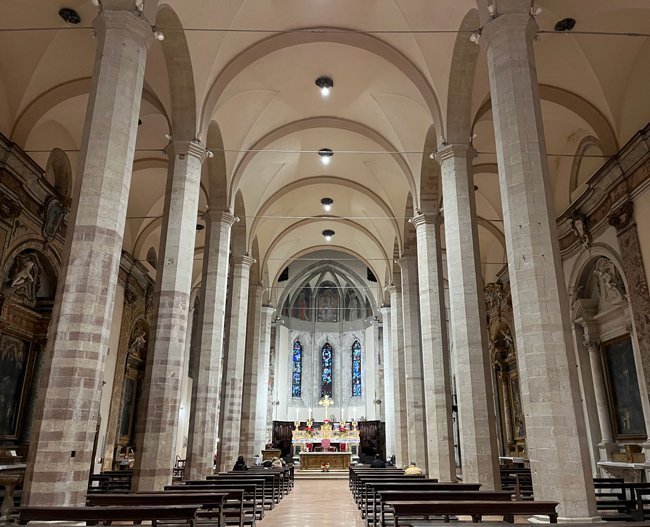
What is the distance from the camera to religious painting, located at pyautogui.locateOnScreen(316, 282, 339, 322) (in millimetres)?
34906

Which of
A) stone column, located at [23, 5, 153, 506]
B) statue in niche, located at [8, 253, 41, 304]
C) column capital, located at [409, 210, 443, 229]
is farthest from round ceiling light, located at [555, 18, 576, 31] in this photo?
statue in niche, located at [8, 253, 41, 304]

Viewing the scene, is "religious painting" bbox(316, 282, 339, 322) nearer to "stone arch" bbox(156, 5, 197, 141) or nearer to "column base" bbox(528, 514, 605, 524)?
"stone arch" bbox(156, 5, 197, 141)

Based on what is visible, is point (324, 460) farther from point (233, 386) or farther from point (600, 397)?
point (600, 397)

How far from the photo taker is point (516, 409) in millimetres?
19656

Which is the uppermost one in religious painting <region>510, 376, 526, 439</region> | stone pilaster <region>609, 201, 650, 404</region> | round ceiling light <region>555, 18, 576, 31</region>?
round ceiling light <region>555, 18, 576, 31</region>

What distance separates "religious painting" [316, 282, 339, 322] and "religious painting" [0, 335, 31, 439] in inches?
900

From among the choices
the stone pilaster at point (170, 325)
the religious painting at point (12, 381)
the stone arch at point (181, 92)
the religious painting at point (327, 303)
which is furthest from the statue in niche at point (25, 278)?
the religious painting at point (327, 303)

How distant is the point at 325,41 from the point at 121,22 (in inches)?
244

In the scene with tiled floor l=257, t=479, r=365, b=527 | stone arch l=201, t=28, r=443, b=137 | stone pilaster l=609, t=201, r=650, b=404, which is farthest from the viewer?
stone arch l=201, t=28, r=443, b=137

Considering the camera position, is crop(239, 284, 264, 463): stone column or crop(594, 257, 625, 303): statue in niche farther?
crop(239, 284, 264, 463): stone column

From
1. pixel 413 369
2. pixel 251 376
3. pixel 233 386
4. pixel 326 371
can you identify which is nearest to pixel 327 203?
pixel 251 376

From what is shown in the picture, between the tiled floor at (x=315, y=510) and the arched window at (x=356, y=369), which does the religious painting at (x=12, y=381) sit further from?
the arched window at (x=356, y=369)

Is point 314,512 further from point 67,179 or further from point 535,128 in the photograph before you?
point 67,179

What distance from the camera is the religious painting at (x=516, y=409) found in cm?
1909
